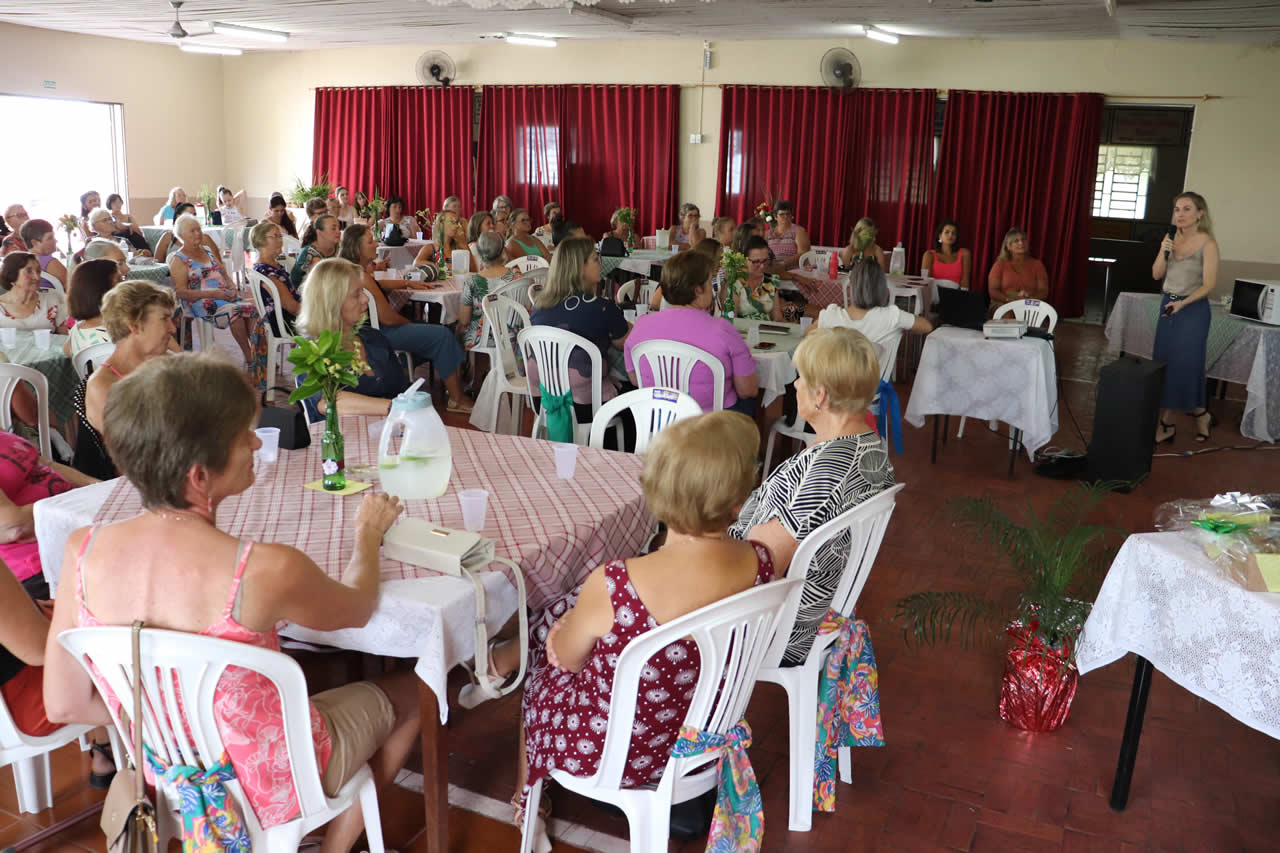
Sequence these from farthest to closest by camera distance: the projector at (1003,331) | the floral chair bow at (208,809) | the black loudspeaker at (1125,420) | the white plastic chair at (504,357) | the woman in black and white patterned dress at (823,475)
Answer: the projector at (1003,331)
the white plastic chair at (504,357)
the black loudspeaker at (1125,420)
the woman in black and white patterned dress at (823,475)
the floral chair bow at (208,809)

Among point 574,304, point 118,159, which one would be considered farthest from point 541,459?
point 118,159

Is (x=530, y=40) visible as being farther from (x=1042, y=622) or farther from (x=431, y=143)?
(x=1042, y=622)

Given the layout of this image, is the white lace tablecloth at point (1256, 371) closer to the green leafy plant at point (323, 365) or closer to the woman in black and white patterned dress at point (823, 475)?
the woman in black and white patterned dress at point (823, 475)

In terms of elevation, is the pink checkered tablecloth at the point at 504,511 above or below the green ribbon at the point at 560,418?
above

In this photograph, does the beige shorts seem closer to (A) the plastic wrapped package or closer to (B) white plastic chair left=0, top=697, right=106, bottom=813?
(B) white plastic chair left=0, top=697, right=106, bottom=813

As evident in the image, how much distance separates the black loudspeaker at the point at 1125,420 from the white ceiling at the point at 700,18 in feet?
9.05

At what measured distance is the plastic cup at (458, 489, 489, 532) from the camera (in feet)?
7.32

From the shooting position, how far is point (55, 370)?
172 inches

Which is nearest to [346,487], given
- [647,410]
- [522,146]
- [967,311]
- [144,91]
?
[647,410]

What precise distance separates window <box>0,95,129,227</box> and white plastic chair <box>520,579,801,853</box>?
505 inches

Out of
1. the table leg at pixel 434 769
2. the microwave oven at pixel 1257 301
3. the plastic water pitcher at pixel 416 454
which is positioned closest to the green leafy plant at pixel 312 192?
the microwave oven at pixel 1257 301

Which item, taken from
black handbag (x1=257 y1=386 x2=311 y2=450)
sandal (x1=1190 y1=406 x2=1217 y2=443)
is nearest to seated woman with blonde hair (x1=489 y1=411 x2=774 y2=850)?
black handbag (x1=257 y1=386 x2=311 y2=450)

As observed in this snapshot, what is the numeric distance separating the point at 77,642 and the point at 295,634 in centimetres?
46

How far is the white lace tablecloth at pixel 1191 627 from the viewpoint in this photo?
210 cm
